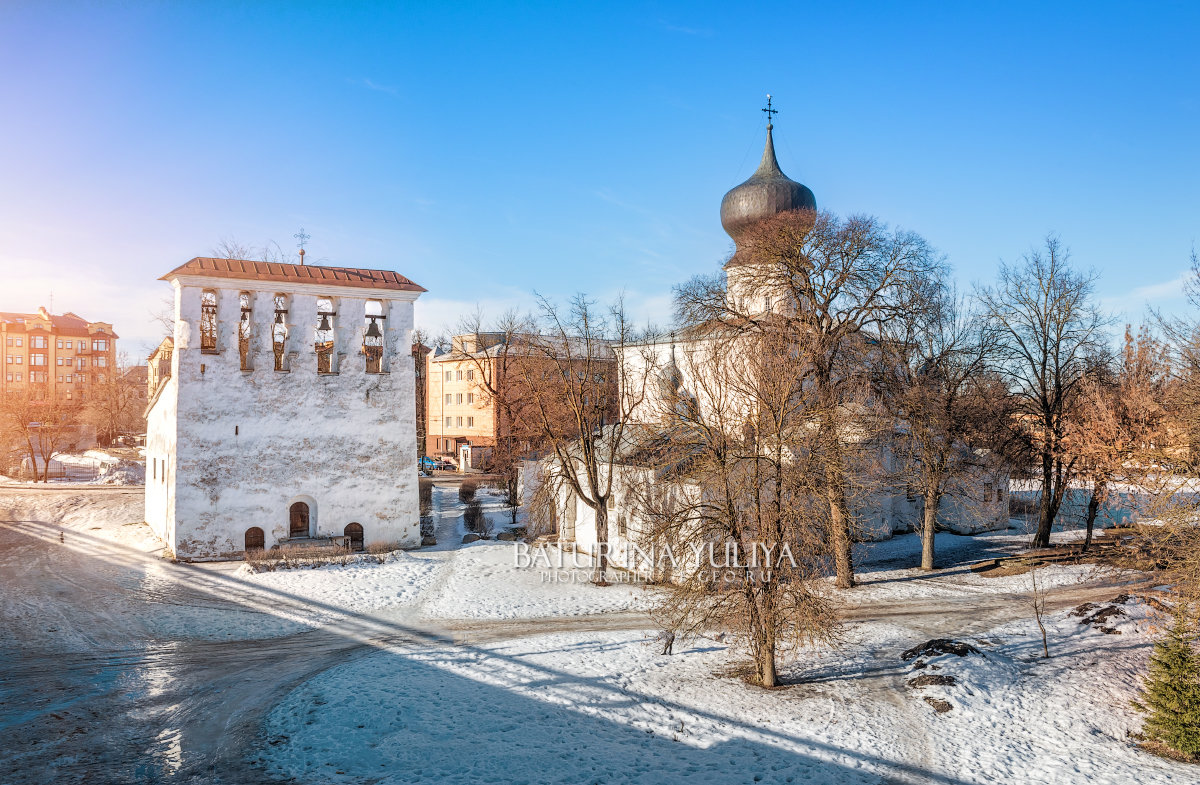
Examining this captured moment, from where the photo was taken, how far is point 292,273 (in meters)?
22.3

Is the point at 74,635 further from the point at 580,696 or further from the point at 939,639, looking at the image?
the point at 939,639

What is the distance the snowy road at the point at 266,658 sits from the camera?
969cm

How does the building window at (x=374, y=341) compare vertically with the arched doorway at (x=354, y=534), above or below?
above

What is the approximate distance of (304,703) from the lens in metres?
11.3

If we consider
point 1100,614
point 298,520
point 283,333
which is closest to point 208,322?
point 283,333

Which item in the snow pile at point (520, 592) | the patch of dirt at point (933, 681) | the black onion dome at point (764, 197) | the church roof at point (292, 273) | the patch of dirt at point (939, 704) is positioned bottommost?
the patch of dirt at point (939, 704)

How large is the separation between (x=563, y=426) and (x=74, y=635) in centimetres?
1298

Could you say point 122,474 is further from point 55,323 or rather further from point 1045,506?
point 55,323

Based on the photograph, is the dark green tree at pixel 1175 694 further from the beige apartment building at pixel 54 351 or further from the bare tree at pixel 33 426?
the beige apartment building at pixel 54 351

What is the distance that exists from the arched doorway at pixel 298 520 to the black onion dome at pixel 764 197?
17.5m

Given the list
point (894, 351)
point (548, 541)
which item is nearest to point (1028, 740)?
point (894, 351)

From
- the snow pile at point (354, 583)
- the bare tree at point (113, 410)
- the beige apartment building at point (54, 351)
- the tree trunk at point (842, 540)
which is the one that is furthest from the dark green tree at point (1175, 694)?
the beige apartment building at point (54, 351)

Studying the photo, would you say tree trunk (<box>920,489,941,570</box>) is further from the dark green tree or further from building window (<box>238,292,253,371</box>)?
building window (<box>238,292,253,371</box>)

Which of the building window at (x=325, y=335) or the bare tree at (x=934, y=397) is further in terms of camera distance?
the building window at (x=325, y=335)
